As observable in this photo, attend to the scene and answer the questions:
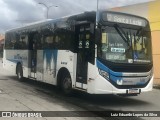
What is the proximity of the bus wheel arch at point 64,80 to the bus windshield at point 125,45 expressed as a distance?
249 cm

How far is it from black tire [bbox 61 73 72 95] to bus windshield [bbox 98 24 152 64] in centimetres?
251

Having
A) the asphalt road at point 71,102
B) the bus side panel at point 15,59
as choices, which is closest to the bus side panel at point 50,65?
the asphalt road at point 71,102

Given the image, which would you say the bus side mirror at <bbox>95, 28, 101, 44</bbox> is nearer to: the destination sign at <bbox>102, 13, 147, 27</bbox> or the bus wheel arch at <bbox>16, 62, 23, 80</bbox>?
→ the destination sign at <bbox>102, 13, 147, 27</bbox>

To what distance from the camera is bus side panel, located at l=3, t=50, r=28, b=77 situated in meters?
19.6

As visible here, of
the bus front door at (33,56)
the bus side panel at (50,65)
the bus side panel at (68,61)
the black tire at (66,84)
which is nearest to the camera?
the bus side panel at (68,61)

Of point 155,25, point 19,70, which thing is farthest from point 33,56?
point 155,25

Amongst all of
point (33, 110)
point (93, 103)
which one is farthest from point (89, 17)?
point (33, 110)

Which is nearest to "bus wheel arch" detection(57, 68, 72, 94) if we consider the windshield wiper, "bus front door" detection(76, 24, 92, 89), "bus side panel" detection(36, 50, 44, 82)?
"bus front door" detection(76, 24, 92, 89)

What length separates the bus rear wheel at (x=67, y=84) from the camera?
14.6 meters

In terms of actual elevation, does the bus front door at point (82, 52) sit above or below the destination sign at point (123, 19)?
below

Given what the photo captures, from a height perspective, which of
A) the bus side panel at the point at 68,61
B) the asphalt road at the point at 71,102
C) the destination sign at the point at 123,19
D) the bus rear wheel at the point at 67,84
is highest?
the destination sign at the point at 123,19

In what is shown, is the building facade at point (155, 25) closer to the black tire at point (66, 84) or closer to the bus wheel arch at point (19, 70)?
the bus wheel arch at point (19, 70)

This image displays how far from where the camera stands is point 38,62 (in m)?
17.8

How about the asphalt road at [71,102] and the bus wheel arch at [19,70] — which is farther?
the bus wheel arch at [19,70]
